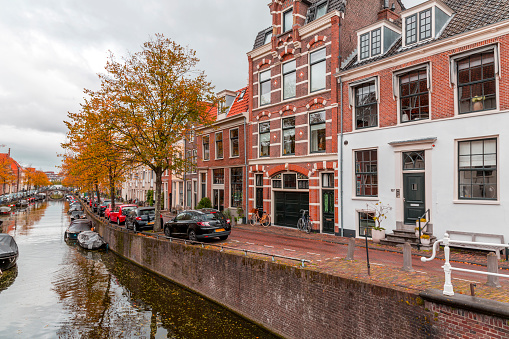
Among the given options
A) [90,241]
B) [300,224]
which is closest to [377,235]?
[300,224]

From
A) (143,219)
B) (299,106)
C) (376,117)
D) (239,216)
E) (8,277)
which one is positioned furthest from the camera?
(239,216)

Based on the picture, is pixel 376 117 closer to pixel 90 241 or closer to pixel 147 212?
pixel 147 212

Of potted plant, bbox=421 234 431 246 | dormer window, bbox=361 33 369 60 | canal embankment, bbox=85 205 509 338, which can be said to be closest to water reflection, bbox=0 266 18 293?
canal embankment, bbox=85 205 509 338

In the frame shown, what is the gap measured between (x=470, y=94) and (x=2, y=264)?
25.4 meters

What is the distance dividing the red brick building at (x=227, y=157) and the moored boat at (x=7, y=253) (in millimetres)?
13868

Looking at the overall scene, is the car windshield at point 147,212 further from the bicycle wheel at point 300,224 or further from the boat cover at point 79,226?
the boat cover at point 79,226

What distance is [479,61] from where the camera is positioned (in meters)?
12.6

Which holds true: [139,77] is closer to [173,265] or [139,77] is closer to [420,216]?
[173,265]

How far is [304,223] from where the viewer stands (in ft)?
61.8

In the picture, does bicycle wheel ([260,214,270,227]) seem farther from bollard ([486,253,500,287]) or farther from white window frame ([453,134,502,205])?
bollard ([486,253,500,287])

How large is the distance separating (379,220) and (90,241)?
68.3 feet

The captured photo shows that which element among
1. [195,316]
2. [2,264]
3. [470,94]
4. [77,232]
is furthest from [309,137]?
[77,232]

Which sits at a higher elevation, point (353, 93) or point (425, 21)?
point (425, 21)

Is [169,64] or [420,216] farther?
[169,64]
